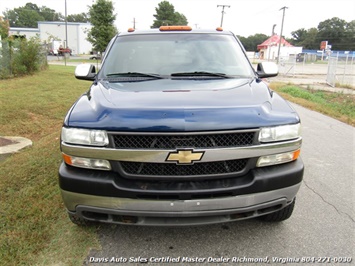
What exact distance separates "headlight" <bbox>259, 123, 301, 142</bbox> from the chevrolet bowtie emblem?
502 millimetres

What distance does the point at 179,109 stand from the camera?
2.23m

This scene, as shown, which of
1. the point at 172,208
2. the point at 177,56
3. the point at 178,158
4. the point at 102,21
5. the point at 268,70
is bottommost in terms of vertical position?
the point at 172,208

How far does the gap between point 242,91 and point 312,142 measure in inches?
148

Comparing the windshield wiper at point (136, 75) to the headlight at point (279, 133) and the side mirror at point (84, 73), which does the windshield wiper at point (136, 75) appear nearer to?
the side mirror at point (84, 73)

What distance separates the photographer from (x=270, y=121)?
2.30m

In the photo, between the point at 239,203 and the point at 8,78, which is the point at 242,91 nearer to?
the point at 239,203

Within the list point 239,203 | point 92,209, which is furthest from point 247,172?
point 92,209

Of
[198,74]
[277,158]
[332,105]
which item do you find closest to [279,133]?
[277,158]

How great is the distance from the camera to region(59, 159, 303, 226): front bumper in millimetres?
2221

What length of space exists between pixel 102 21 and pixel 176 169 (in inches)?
1305

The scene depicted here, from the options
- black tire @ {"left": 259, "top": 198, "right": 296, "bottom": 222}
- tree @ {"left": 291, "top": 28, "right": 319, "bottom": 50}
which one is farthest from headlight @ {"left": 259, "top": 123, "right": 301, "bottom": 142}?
tree @ {"left": 291, "top": 28, "right": 319, "bottom": 50}

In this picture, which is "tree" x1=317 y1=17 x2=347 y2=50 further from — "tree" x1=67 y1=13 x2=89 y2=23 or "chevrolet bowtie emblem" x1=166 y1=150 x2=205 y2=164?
"chevrolet bowtie emblem" x1=166 y1=150 x2=205 y2=164

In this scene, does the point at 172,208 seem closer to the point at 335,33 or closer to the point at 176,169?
the point at 176,169

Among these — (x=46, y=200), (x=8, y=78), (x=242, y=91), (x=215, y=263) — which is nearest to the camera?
(x=215, y=263)
